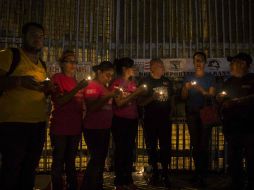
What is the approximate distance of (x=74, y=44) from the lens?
668cm

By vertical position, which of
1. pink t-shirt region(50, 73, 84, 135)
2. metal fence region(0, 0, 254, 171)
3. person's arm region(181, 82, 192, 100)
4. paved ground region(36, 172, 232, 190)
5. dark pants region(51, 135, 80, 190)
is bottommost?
paved ground region(36, 172, 232, 190)

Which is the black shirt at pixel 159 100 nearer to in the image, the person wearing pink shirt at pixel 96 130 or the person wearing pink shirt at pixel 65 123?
the person wearing pink shirt at pixel 96 130

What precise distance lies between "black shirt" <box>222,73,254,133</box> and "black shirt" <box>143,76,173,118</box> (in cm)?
100

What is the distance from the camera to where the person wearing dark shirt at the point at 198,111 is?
519cm

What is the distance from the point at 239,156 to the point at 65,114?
Result: 2700mm

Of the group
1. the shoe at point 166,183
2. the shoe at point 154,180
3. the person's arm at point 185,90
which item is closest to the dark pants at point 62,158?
the shoe at point 154,180

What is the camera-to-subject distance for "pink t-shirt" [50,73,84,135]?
4.00m

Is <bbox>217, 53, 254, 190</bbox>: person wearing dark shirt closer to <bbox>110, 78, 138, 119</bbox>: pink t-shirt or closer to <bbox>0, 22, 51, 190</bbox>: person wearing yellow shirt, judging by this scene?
<bbox>110, 78, 138, 119</bbox>: pink t-shirt

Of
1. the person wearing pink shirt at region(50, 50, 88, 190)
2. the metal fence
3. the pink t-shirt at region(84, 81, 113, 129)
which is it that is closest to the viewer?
the person wearing pink shirt at region(50, 50, 88, 190)

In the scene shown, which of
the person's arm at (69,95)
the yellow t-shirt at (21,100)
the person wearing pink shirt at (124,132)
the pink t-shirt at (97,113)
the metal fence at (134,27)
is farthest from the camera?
the metal fence at (134,27)

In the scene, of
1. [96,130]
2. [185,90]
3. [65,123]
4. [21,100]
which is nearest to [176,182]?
[185,90]

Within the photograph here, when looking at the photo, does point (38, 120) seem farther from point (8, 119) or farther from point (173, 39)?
point (173, 39)

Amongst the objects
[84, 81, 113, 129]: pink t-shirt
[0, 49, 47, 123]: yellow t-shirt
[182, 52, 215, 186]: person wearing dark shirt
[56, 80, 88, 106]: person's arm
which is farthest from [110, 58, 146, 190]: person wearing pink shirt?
[0, 49, 47, 123]: yellow t-shirt

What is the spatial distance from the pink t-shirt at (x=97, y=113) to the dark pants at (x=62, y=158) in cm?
31
